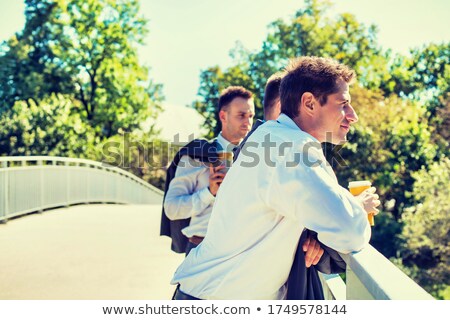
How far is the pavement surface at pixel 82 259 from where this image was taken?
5.80 m

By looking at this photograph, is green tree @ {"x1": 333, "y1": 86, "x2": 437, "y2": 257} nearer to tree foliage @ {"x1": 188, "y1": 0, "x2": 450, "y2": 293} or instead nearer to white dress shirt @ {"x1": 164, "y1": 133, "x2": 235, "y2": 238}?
tree foliage @ {"x1": 188, "y1": 0, "x2": 450, "y2": 293}

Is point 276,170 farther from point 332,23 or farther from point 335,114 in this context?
point 332,23

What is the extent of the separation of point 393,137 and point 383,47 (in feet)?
29.3

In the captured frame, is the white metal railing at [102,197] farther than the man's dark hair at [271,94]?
No

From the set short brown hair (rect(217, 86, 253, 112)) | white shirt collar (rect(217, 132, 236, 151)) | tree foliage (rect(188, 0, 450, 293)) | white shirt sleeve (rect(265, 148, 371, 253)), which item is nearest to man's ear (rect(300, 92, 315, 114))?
white shirt sleeve (rect(265, 148, 371, 253))

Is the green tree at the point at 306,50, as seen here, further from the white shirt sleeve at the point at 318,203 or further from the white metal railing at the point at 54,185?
the white shirt sleeve at the point at 318,203

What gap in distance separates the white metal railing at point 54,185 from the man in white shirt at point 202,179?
227 inches

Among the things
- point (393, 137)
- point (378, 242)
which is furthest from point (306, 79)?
point (393, 137)

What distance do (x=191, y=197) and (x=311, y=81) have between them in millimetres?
2103

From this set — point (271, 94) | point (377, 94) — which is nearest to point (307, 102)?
point (271, 94)

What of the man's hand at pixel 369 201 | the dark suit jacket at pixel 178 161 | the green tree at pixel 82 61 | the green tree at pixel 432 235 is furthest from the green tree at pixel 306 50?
the man's hand at pixel 369 201

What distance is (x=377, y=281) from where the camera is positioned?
1.86 metres

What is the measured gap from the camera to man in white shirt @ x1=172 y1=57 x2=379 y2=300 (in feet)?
6.06

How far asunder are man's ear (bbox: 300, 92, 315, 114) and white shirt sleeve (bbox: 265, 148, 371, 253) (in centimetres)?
31
